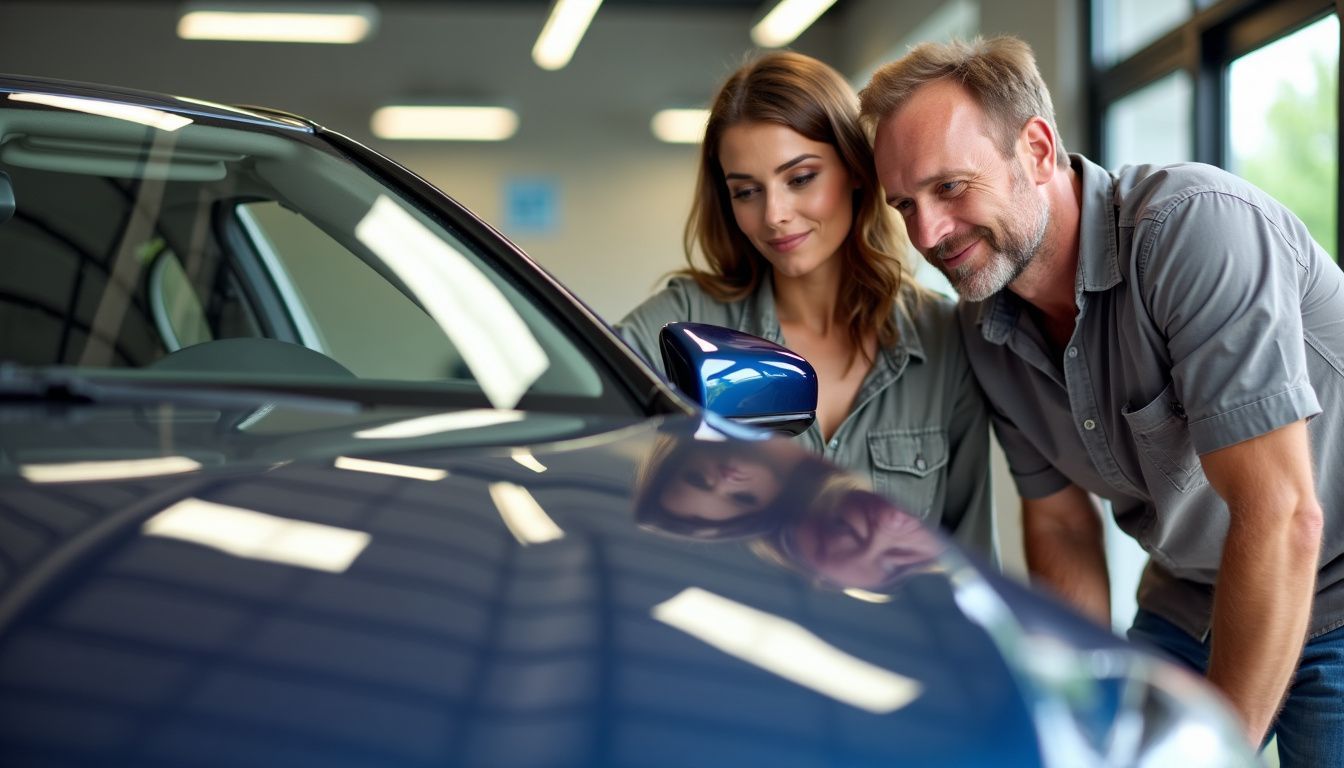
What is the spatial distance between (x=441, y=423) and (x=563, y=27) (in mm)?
5600

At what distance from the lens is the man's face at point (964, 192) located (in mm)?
1678

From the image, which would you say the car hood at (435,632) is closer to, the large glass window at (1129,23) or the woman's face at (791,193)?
the woman's face at (791,193)

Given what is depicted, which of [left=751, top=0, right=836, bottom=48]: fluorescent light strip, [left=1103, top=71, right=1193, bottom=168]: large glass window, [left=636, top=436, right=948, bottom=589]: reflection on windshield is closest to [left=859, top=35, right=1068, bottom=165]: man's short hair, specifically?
[left=636, top=436, right=948, bottom=589]: reflection on windshield

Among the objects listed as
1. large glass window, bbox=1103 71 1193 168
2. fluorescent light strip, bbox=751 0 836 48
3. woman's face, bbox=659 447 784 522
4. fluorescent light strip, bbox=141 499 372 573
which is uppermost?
fluorescent light strip, bbox=751 0 836 48

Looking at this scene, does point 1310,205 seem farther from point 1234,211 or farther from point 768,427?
point 768,427

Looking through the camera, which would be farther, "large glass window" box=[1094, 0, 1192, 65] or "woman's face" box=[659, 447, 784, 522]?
"large glass window" box=[1094, 0, 1192, 65]

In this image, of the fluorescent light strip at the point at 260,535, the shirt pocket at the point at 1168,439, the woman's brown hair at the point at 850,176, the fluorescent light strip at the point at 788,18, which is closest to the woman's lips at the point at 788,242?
the woman's brown hair at the point at 850,176

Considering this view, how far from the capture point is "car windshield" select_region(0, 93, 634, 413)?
1.11 meters

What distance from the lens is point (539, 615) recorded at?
0.64 meters

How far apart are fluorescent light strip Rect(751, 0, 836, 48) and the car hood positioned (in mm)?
5533

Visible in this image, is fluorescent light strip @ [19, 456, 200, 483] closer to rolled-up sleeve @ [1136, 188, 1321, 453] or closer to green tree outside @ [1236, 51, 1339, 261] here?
rolled-up sleeve @ [1136, 188, 1321, 453]

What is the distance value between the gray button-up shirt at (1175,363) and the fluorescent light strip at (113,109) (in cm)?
119

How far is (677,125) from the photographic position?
26.9 ft

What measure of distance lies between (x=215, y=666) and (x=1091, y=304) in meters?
1.40
